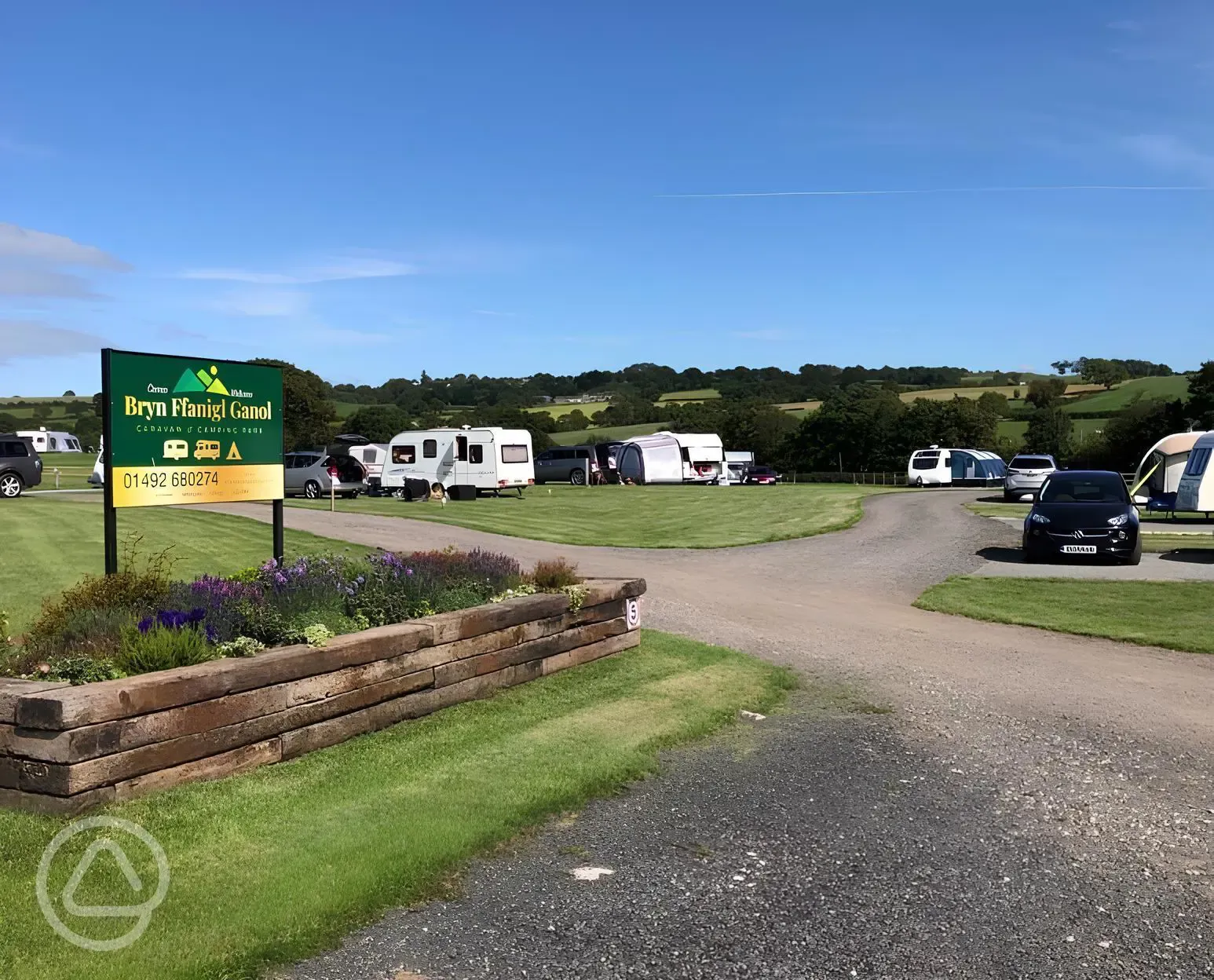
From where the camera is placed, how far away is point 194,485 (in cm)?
841

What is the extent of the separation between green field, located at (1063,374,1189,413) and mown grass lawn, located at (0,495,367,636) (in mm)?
82785

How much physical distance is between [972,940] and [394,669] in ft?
12.5

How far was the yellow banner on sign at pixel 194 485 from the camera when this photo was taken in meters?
7.82

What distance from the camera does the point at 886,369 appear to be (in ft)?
485

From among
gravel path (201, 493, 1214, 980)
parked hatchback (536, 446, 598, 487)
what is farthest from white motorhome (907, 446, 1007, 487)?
gravel path (201, 493, 1214, 980)

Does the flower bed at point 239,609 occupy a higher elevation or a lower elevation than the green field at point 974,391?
lower

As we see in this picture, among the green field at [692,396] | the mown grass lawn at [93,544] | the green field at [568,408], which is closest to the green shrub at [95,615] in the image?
the mown grass lawn at [93,544]

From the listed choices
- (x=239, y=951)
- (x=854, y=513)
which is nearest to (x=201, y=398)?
(x=239, y=951)

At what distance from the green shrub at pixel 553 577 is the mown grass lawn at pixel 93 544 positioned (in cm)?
442

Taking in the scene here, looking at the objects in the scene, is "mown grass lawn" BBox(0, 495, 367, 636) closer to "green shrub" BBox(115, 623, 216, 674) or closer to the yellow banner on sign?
the yellow banner on sign

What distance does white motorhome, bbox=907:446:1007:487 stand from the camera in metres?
49.8

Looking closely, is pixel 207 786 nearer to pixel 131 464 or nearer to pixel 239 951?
pixel 239 951

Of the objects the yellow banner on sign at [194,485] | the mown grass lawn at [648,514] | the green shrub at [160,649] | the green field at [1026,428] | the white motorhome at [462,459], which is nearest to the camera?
the green shrub at [160,649]

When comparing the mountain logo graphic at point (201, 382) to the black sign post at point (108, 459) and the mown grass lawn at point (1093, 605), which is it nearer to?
the black sign post at point (108, 459)
